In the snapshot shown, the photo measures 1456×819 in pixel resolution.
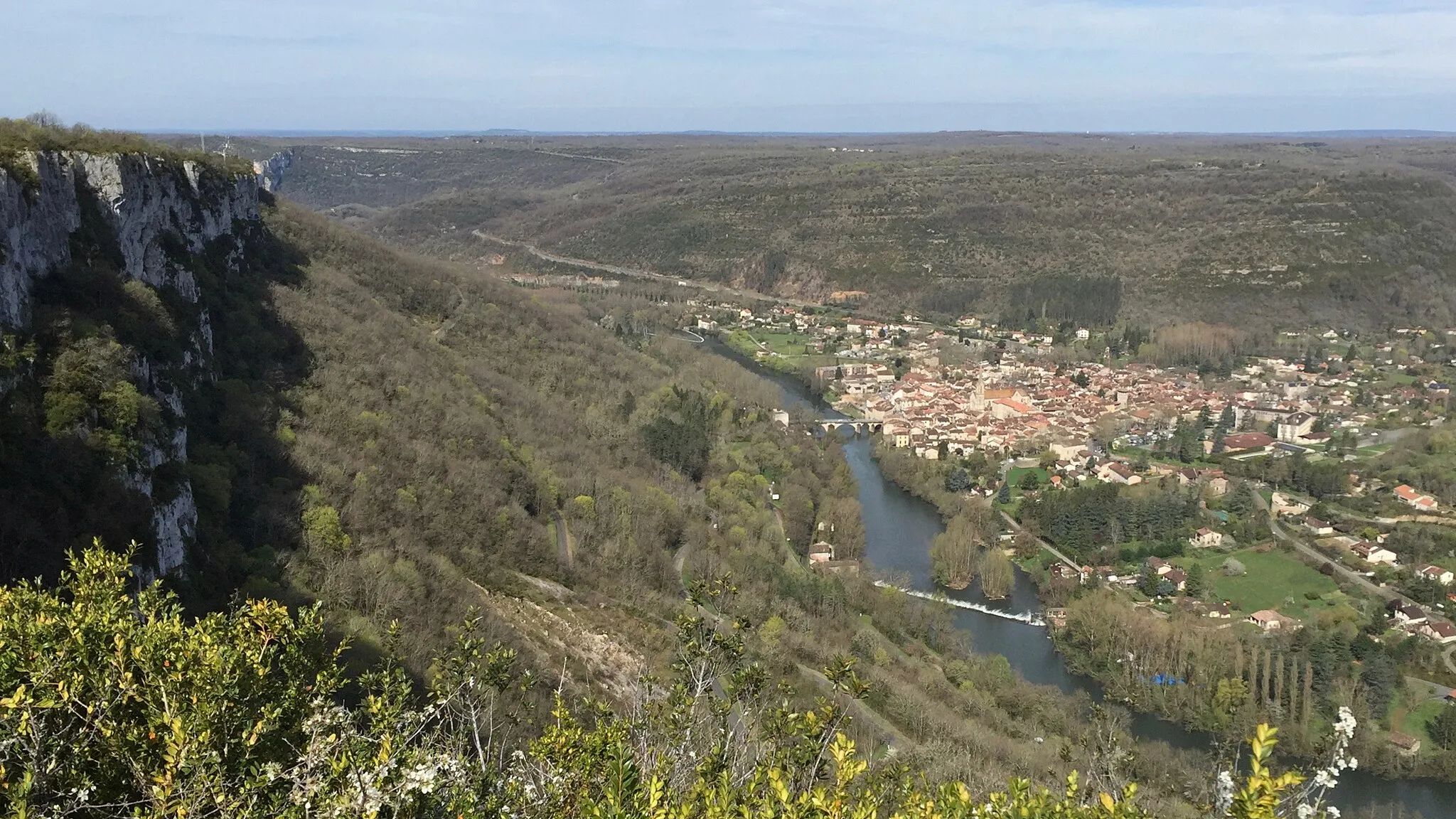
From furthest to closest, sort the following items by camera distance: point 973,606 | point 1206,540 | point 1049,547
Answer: point 1049,547 → point 1206,540 → point 973,606

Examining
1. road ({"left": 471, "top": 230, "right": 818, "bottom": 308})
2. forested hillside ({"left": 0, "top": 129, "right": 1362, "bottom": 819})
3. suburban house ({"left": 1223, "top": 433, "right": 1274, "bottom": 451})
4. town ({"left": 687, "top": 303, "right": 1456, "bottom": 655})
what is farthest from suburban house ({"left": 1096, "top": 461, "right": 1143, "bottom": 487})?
road ({"left": 471, "top": 230, "right": 818, "bottom": 308})

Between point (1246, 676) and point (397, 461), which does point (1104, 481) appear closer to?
point (1246, 676)

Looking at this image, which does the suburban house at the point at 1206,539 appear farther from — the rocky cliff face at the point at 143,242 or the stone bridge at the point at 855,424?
the rocky cliff face at the point at 143,242

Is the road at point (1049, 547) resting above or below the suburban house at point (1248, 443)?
below

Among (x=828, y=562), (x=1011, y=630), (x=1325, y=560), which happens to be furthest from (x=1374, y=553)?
(x=828, y=562)

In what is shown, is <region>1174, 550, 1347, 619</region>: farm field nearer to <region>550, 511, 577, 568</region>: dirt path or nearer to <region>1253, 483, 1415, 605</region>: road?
<region>1253, 483, 1415, 605</region>: road

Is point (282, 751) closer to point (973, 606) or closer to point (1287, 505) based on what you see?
point (973, 606)

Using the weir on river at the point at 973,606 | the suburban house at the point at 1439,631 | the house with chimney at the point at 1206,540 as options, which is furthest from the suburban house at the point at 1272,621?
the weir on river at the point at 973,606

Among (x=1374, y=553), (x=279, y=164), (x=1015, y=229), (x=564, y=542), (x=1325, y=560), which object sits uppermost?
(x=279, y=164)
